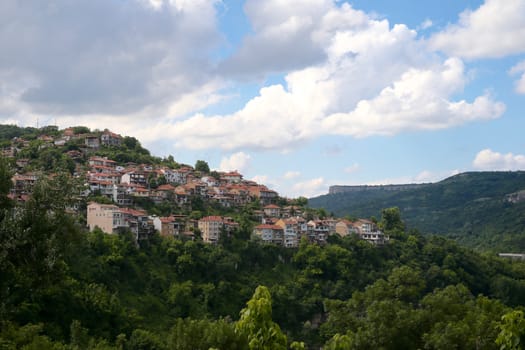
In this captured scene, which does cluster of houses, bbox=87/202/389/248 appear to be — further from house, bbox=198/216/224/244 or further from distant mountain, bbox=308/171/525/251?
distant mountain, bbox=308/171/525/251

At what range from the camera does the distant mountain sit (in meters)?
87.9

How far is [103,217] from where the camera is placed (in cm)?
4156

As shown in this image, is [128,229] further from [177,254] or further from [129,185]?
[129,185]

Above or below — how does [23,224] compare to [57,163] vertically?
below

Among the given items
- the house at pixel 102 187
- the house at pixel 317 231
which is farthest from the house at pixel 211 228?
the house at pixel 317 231

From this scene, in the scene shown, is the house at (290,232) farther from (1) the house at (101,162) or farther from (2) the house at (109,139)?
(2) the house at (109,139)

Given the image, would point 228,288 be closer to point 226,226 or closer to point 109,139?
point 226,226

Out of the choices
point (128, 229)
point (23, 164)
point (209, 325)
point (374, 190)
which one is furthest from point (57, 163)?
point (374, 190)

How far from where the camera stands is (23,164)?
53.2 meters

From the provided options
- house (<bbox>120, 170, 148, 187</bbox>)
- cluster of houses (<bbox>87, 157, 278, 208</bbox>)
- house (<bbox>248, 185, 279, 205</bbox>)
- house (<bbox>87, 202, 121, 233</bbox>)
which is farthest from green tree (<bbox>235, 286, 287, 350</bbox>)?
house (<bbox>248, 185, 279, 205</bbox>)

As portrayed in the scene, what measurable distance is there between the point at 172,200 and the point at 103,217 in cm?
1191

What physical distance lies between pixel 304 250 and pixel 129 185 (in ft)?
57.7

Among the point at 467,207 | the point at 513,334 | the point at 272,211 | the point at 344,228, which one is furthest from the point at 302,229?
the point at 467,207

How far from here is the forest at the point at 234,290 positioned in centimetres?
1025
